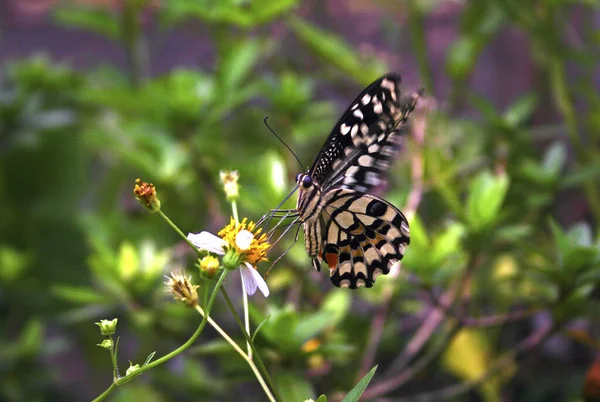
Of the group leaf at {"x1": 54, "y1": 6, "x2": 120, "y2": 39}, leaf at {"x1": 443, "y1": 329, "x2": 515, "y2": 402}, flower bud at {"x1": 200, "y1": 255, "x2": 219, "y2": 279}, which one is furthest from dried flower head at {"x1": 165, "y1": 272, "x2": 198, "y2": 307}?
leaf at {"x1": 54, "y1": 6, "x2": 120, "y2": 39}

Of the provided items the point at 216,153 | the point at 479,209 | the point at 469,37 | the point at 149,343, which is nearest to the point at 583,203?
the point at 469,37

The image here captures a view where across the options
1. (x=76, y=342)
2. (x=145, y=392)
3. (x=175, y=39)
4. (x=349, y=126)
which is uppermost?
(x=175, y=39)

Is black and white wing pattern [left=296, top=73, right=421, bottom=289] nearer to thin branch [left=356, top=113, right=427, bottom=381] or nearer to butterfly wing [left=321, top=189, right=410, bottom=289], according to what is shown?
butterfly wing [left=321, top=189, right=410, bottom=289]

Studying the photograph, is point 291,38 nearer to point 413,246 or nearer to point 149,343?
point 149,343

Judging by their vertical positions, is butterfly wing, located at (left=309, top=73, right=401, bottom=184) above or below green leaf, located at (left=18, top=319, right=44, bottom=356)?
below

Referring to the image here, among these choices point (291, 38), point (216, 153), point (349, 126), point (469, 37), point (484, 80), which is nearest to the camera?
point (349, 126)

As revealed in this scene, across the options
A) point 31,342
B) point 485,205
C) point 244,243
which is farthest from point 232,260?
point 31,342

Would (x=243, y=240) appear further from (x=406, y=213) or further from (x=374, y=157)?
(x=406, y=213)
